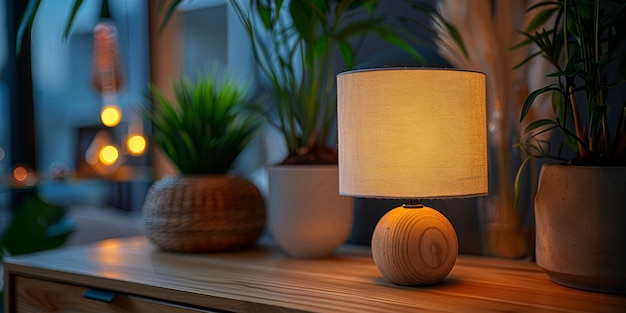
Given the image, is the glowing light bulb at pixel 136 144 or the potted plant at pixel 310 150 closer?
the potted plant at pixel 310 150

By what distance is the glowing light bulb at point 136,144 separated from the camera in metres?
3.21

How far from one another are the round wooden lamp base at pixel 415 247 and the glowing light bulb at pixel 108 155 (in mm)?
2456

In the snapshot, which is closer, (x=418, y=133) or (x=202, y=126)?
(x=418, y=133)

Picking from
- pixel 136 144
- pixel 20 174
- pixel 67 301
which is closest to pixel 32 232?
pixel 67 301

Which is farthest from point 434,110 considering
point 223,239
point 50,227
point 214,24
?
point 214,24

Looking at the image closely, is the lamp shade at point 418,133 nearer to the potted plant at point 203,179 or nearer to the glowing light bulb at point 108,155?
the potted plant at point 203,179

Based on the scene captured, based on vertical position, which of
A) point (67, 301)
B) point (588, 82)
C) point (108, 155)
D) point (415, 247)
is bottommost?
point (67, 301)

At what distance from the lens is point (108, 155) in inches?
128

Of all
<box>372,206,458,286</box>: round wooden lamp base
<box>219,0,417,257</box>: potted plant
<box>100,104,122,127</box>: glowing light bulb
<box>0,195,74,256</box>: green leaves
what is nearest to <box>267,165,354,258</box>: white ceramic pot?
<box>219,0,417,257</box>: potted plant

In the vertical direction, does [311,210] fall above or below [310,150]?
below

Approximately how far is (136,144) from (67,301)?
2.05 m

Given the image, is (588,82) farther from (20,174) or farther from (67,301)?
(20,174)

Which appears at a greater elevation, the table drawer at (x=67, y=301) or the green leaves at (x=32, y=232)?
the green leaves at (x=32, y=232)

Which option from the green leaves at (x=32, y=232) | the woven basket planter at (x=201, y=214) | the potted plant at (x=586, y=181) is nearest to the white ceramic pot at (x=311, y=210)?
the woven basket planter at (x=201, y=214)
